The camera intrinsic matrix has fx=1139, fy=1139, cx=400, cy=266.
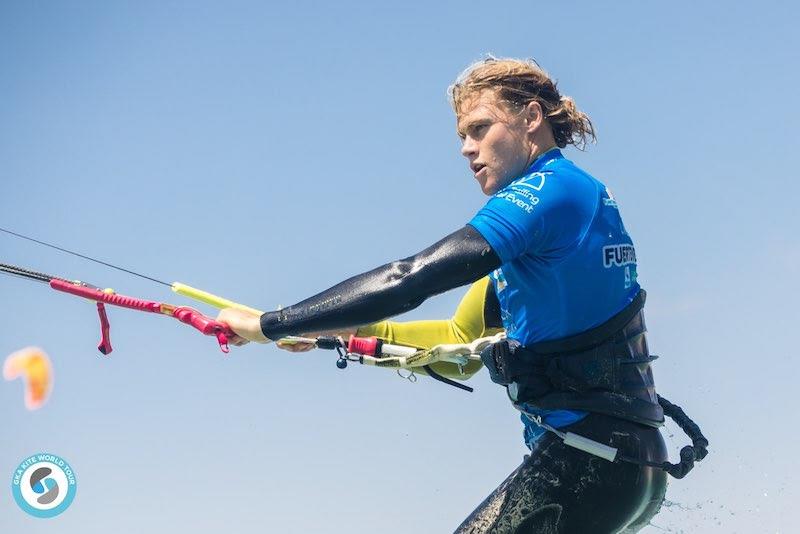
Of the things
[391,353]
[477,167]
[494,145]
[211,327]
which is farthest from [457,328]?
[211,327]

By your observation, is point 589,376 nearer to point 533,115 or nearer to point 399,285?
point 399,285

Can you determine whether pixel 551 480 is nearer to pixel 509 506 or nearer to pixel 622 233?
pixel 509 506

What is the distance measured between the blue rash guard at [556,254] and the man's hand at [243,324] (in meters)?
1.43

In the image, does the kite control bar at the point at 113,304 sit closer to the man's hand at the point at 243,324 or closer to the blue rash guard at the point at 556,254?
the man's hand at the point at 243,324

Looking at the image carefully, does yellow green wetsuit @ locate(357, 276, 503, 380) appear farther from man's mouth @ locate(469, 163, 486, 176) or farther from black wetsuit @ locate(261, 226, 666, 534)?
black wetsuit @ locate(261, 226, 666, 534)

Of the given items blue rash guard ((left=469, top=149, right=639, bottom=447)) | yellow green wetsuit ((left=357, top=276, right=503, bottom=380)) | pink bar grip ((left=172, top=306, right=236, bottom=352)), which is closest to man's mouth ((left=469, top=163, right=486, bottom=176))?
blue rash guard ((left=469, top=149, right=639, bottom=447))

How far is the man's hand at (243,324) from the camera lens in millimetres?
6547

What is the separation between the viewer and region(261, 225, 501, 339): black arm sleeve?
236 inches

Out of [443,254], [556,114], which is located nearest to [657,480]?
[443,254]

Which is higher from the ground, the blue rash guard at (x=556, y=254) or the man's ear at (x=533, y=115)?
the man's ear at (x=533, y=115)

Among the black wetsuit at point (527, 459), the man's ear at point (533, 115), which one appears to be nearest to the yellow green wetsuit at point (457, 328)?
the man's ear at point (533, 115)

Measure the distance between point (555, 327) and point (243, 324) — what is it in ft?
5.91

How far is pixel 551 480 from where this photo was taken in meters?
6.16

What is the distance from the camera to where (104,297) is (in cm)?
773
